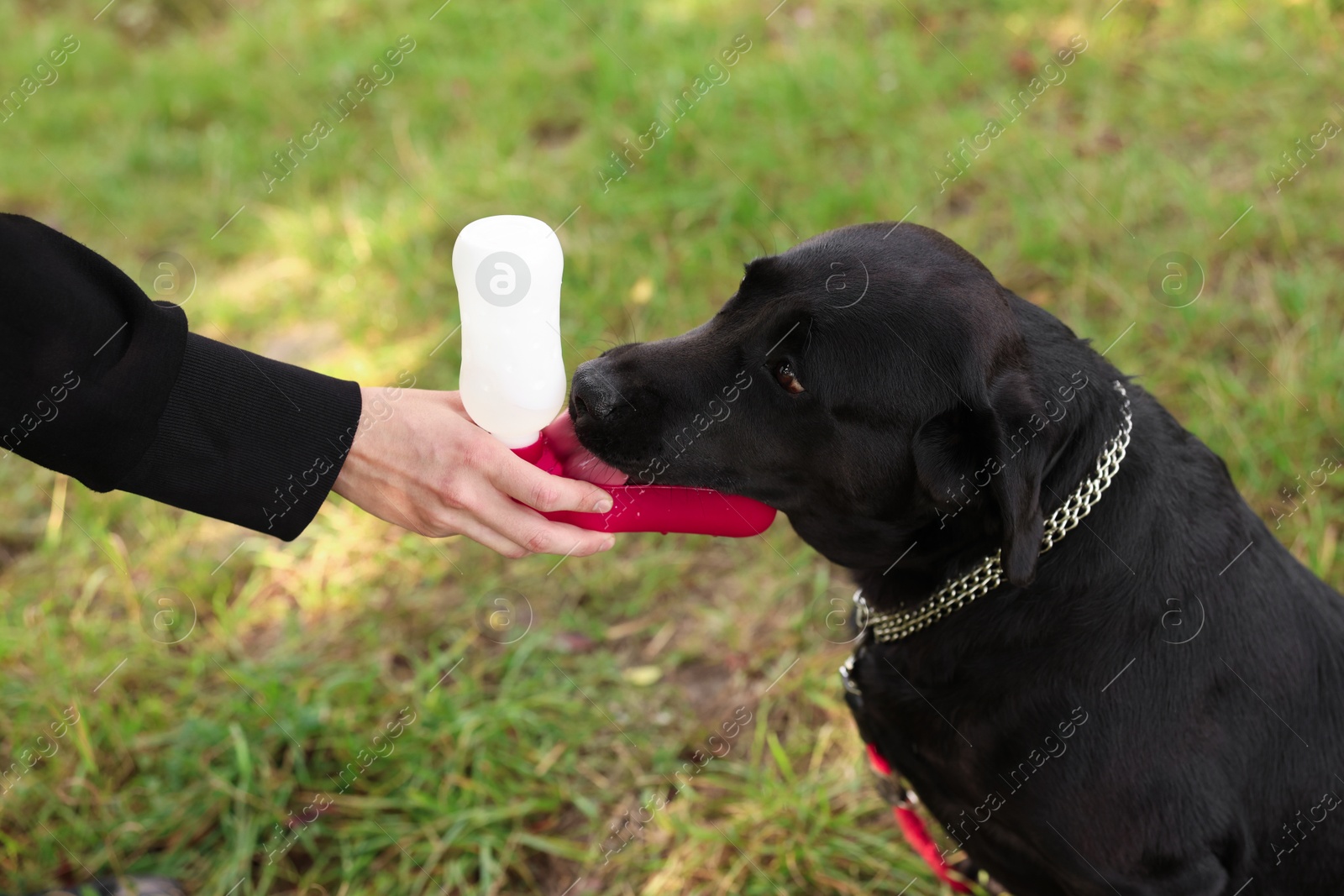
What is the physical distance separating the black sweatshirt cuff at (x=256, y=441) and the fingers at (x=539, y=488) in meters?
0.37

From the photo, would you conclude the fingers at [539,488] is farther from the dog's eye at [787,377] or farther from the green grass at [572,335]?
the green grass at [572,335]

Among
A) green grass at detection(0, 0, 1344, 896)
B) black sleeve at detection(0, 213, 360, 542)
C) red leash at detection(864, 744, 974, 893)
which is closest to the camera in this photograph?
black sleeve at detection(0, 213, 360, 542)

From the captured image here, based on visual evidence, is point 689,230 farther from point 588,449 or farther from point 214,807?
point 214,807

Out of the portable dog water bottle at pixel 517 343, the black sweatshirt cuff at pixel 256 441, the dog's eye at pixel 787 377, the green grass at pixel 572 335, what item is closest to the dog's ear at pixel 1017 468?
the dog's eye at pixel 787 377

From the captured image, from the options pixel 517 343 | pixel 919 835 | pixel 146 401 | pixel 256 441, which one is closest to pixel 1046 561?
pixel 919 835

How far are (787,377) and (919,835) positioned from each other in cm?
119

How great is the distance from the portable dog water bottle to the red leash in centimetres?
82

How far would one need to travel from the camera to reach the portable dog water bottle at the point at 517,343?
1.84 metres

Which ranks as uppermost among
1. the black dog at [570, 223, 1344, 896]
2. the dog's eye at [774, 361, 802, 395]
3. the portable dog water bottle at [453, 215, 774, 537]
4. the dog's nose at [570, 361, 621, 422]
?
the portable dog water bottle at [453, 215, 774, 537]

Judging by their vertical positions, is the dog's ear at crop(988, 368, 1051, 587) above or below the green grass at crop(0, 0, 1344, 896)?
above

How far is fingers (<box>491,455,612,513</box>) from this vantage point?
198cm

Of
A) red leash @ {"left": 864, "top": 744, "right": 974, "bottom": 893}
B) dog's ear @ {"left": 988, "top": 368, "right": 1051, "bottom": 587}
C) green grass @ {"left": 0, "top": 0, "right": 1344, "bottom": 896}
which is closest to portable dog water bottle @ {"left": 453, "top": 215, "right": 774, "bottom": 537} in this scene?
dog's ear @ {"left": 988, "top": 368, "right": 1051, "bottom": 587}

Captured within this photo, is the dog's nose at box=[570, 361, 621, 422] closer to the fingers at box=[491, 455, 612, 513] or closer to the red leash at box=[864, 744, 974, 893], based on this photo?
the fingers at box=[491, 455, 612, 513]

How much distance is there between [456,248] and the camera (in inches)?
74.8
